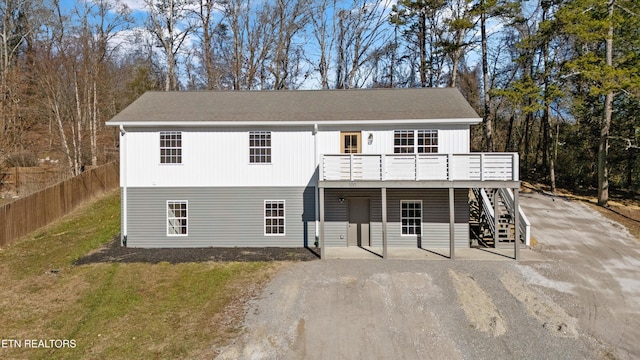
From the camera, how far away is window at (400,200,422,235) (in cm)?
1518

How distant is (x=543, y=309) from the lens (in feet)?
32.4

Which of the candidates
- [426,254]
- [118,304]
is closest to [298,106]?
[426,254]

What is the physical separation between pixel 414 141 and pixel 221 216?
8.23 meters

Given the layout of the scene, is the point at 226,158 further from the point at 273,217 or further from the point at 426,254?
the point at 426,254

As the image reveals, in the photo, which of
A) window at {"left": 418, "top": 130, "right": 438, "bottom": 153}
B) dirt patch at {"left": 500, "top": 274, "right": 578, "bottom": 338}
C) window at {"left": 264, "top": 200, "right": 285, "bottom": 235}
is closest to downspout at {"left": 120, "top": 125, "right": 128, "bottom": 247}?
window at {"left": 264, "top": 200, "right": 285, "bottom": 235}

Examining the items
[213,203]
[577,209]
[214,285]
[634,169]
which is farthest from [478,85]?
[214,285]

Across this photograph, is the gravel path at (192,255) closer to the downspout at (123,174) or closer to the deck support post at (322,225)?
the deck support post at (322,225)

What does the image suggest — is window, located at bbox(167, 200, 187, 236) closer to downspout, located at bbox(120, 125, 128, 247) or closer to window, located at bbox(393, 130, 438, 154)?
downspout, located at bbox(120, 125, 128, 247)

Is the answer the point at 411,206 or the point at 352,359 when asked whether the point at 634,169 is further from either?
the point at 352,359

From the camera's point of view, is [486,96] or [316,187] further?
[486,96]

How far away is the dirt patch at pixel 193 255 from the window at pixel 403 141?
5.14m

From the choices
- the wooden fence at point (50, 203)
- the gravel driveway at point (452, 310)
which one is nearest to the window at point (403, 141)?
the gravel driveway at point (452, 310)

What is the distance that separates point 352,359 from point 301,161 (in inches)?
343

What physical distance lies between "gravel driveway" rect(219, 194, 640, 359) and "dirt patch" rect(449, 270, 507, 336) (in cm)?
3
